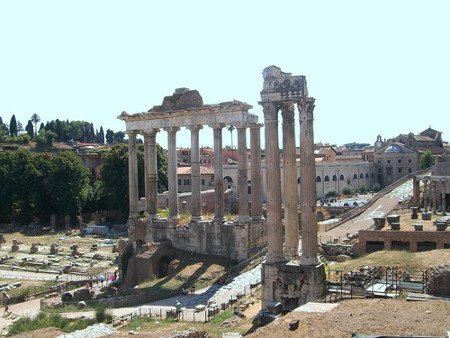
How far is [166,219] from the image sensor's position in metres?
37.5

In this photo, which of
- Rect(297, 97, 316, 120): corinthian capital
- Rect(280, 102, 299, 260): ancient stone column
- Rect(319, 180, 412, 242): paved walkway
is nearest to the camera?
Rect(297, 97, 316, 120): corinthian capital

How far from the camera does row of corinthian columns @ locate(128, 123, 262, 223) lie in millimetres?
33906

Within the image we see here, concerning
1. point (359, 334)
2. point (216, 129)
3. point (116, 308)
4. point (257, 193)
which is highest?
point (216, 129)

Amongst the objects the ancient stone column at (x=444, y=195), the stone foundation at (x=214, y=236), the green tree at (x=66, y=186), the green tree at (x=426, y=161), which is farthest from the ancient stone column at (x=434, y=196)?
the green tree at (x=66, y=186)

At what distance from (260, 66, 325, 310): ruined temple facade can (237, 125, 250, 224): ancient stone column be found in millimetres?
9909

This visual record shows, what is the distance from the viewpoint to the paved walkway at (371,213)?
1616 inches

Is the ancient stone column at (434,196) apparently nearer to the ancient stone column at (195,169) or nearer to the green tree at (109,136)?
the ancient stone column at (195,169)

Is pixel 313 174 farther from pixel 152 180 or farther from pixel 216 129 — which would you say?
pixel 152 180

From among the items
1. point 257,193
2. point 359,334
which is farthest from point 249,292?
point 359,334

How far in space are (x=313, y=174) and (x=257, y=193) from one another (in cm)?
1147

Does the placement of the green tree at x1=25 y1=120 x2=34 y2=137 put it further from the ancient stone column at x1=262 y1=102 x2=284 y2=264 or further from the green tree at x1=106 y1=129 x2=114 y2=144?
the ancient stone column at x1=262 y1=102 x2=284 y2=264

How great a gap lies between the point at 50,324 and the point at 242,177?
46.5 feet

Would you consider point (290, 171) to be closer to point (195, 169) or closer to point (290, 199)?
point (290, 199)

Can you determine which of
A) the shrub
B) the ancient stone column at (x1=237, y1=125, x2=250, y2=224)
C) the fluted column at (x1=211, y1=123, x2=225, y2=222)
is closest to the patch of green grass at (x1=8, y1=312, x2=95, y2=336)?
the fluted column at (x1=211, y1=123, x2=225, y2=222)
